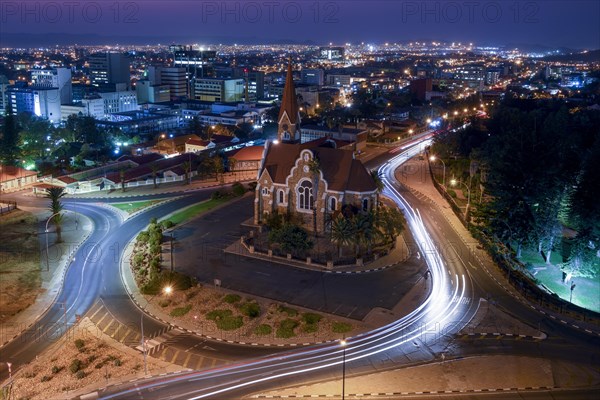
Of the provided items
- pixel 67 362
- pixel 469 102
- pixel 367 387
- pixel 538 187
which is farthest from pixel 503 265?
pixel 469 102

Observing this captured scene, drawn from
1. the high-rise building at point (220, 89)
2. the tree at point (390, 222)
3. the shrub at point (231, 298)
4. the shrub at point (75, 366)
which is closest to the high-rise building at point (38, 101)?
the high-rise building at point (220, 89)

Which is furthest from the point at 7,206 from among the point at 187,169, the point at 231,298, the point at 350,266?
the point at 350,266

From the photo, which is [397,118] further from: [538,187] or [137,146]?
[538,187]

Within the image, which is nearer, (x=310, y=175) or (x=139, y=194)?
(x=310, y=175)

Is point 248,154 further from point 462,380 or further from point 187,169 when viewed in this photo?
point 462,380

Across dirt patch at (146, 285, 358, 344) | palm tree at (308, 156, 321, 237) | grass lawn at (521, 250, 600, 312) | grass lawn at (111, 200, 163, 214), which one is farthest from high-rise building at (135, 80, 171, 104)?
grass lawn at (521, 250, 600, 312)

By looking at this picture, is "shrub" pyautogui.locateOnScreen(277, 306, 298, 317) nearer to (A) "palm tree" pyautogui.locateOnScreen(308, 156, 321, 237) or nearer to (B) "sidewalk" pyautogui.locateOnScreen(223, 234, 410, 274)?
(B) "sidewalk" pyautogui.locateOnScreen(223, 234, 410, 274)
